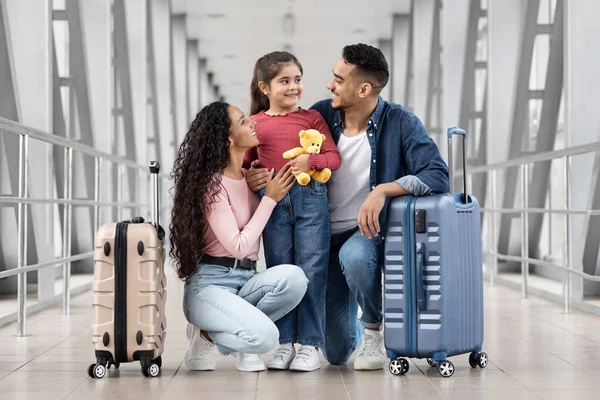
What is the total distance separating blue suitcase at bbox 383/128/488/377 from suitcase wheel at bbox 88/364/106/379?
2.61 ft

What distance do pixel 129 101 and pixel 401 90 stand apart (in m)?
5.69

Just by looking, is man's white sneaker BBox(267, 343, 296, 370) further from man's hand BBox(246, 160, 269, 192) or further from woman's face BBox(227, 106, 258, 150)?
woman's face BBox(227, 106, 258, 150)

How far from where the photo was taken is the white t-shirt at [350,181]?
112 inches

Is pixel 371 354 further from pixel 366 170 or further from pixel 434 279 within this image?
pixel 366 170

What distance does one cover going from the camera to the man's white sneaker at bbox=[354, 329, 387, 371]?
279 centimetres

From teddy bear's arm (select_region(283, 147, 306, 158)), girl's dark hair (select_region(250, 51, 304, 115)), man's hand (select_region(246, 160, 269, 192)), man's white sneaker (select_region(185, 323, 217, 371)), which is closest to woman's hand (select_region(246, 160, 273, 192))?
man's hand (select_region(246, 160, 269, 192))

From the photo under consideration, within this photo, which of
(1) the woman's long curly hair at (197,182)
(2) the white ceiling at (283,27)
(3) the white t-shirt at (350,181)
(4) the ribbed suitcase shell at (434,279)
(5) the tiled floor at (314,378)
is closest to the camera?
(5) the tiled floor at (314,378)

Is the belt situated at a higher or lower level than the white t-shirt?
lower

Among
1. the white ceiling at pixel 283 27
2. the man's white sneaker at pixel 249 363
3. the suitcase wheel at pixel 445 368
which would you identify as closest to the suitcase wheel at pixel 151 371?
the man's white sneaker at pixel 249 363

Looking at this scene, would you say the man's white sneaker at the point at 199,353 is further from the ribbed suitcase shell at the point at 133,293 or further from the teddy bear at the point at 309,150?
the teddy bear at the point at 309,150

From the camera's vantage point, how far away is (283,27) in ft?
42.8

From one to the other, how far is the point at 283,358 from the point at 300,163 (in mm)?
584

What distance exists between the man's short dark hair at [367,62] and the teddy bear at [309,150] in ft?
0.81

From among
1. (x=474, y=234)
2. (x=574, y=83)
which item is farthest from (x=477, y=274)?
(x=574, y=83)
